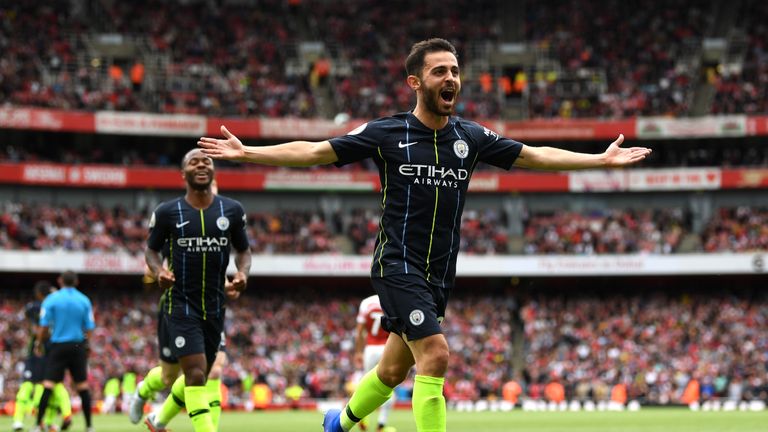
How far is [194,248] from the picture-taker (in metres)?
11.3

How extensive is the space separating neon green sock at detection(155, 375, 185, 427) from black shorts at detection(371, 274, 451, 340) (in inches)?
185

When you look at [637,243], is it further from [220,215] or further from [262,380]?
[220,215]

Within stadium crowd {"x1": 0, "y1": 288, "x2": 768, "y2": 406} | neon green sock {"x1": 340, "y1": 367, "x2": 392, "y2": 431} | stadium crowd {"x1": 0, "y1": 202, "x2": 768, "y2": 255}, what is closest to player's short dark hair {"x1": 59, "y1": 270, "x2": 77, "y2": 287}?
neon green sock {"x1": 340, "y1": 367, "x2": 392, "y2": 431}

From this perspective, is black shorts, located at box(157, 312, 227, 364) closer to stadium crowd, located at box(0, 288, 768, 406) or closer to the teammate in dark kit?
the teammate in dark kit

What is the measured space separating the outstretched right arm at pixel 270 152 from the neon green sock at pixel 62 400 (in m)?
10.5

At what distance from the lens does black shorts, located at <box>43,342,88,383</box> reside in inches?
639

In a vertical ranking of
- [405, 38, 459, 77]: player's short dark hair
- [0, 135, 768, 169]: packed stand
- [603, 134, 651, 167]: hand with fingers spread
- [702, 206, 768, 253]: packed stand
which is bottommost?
[603, 134, 651, 167]: hand with fingers spread

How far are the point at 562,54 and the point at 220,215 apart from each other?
4317 cm

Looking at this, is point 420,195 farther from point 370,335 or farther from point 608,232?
point 608,232

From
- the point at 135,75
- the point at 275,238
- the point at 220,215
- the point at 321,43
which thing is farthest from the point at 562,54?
the point at 220,215

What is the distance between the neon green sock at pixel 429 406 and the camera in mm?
7676

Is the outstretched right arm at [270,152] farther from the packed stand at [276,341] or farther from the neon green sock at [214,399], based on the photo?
the packed stand at [276,341]

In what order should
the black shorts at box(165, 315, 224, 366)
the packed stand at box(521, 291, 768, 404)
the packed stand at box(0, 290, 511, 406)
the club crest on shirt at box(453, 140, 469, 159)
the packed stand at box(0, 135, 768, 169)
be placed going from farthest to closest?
the packed stand at box(0, 135, 768, 169), the packed stand at box(0, 290, 511, 406), the packed stand at box(521, 291, 768, 404), the black shorts at box(165, 315, 224, 366), the club crest on shirt at box(453, 140, 469, 159)

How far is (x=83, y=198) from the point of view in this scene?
48.9 meters
